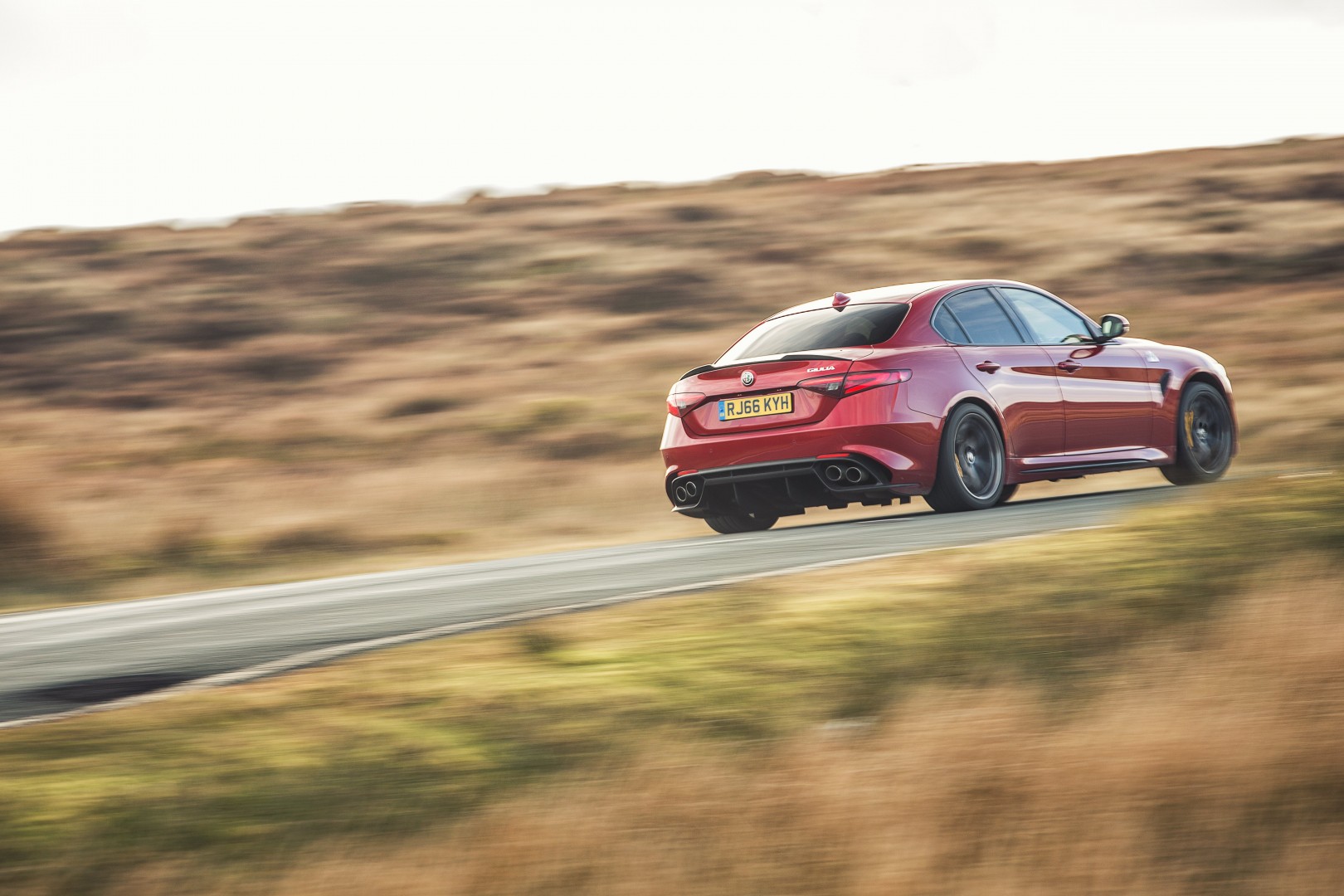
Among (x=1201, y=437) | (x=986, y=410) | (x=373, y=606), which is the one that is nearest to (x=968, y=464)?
(x=986, y=410)

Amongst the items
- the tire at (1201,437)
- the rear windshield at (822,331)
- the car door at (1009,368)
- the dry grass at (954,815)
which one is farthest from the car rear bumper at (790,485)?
the dry grass at (954,815)

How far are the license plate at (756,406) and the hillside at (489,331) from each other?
3746 millimetres

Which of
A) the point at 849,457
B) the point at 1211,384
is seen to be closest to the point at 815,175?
the point at 1211,384

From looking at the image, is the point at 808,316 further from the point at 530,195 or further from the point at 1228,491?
the point at 530,195

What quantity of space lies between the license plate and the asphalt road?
694 mm

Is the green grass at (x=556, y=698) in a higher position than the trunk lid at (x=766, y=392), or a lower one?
lower

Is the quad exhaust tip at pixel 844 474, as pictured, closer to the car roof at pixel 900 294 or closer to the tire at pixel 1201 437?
the car roof at pixel 900 294

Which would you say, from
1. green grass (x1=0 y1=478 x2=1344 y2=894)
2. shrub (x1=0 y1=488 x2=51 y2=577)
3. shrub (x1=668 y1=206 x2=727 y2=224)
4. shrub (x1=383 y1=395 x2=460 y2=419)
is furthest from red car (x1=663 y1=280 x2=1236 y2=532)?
shrub (x1=668 y1=206 x2=727 y2=224)

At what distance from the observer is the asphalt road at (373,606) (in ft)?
Answer: 19.4

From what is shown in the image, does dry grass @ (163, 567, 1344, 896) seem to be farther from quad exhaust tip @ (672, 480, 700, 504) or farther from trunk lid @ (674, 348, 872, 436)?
quad exhaust tip @ (672, 480, 700, 504)

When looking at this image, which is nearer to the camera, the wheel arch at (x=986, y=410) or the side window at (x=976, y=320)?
the wheel arch at (x=986, y=410)

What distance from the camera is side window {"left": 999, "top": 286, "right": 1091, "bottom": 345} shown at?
10578mm

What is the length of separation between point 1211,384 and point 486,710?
8320mm

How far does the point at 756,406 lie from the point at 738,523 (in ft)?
5.37
